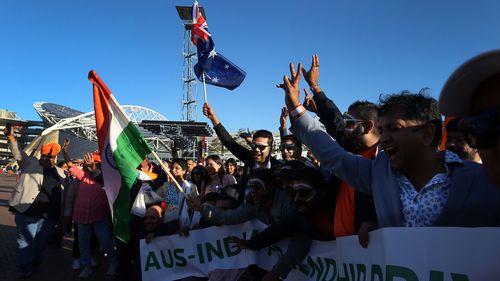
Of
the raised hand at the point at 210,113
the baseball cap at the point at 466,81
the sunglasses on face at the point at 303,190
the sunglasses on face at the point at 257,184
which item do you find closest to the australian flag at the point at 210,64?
the raised hand at the point at 210,113

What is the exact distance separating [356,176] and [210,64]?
4.37 m

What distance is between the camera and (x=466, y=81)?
116 cm

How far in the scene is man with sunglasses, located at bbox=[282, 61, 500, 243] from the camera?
161 centimetres

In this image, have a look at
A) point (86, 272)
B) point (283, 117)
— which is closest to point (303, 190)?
point (283, 117)

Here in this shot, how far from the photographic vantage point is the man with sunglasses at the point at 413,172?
5.29ft

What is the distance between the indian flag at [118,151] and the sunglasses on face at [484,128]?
3644mm

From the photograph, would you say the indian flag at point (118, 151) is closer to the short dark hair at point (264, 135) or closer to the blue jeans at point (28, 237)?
the short dark hair at point (264, 135)

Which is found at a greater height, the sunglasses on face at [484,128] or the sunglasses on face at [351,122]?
the sunglasses on face at [351,122]

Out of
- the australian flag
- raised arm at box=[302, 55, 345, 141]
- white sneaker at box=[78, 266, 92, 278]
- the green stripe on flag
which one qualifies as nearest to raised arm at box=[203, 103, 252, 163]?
the green stripe on flag

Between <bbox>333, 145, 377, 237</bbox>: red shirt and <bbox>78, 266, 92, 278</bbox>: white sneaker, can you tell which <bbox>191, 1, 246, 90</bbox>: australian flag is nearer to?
<bbox>78, 266, 92, 278</bbox>: white sneaker

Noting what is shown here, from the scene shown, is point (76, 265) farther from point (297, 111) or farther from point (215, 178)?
point (297, 111)

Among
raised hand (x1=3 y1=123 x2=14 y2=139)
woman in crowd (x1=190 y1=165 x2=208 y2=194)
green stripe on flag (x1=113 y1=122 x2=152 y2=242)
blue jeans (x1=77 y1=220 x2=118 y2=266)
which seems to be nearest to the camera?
green stripe on flag (x1=113 y1=122 x2=152 y2=242)

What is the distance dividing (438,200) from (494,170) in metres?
0.68

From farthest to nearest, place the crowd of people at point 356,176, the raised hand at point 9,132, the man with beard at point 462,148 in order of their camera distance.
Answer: the raised hand at point 9,132 < the man with beard at point 462,148 < the crowd of people at point 356,176
